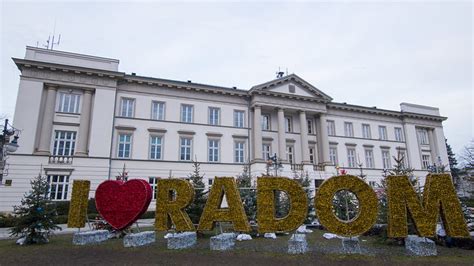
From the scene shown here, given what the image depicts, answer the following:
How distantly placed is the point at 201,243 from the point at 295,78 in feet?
88.0

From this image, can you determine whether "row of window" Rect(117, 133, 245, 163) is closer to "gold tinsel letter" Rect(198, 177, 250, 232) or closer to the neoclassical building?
the neoclassical building

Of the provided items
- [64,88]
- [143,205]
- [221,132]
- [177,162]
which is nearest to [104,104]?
[64,88]

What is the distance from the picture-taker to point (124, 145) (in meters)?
27.7

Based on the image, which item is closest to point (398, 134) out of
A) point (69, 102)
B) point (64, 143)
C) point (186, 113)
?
point (186, 113)

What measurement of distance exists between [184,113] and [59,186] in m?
13.5

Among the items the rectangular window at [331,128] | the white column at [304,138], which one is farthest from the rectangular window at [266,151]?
the rectangular window at [331,128]

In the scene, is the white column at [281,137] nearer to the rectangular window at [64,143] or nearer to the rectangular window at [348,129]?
the rectangular window at [348,129]

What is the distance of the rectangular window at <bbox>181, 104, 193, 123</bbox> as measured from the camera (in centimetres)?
3075

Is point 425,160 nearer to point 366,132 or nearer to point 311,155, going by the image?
point 366,132

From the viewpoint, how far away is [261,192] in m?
11.3

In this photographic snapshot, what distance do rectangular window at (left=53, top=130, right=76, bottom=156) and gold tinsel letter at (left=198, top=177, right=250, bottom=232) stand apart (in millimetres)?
20091

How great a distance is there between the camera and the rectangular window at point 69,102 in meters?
26.5

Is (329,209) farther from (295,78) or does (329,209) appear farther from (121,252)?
(295,78)

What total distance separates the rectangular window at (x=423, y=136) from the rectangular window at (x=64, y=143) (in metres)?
45.6
